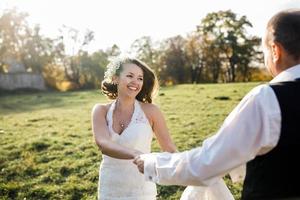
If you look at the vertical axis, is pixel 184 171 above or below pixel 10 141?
above

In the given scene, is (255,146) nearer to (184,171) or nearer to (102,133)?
(184,171)

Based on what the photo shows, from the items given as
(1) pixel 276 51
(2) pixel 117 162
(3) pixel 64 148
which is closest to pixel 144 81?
(2) pixel 117 162

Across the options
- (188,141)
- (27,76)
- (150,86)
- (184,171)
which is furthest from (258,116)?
(27,76)

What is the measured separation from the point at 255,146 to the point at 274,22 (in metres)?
0.74

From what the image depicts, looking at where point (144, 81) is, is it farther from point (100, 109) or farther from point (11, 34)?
point (11, 34)

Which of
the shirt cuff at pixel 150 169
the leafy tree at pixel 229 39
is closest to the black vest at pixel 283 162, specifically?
the shirt cuff at pixel 150 169

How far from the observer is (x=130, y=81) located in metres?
5.35

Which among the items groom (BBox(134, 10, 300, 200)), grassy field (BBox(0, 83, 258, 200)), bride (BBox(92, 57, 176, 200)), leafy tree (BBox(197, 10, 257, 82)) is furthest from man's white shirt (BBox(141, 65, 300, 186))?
leafy tree (BBox(197, 10, 257, 82))

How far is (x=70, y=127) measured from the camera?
17.3 metres

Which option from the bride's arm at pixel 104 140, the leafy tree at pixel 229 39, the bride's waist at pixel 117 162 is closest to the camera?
the bride's arm at pixel 104 140

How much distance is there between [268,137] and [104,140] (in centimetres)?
256

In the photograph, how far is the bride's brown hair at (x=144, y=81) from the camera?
17.9 ft

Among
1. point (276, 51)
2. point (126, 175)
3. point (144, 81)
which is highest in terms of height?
point (276, 51)

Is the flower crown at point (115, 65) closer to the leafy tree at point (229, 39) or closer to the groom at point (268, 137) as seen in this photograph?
the groom at point (268, 137)
